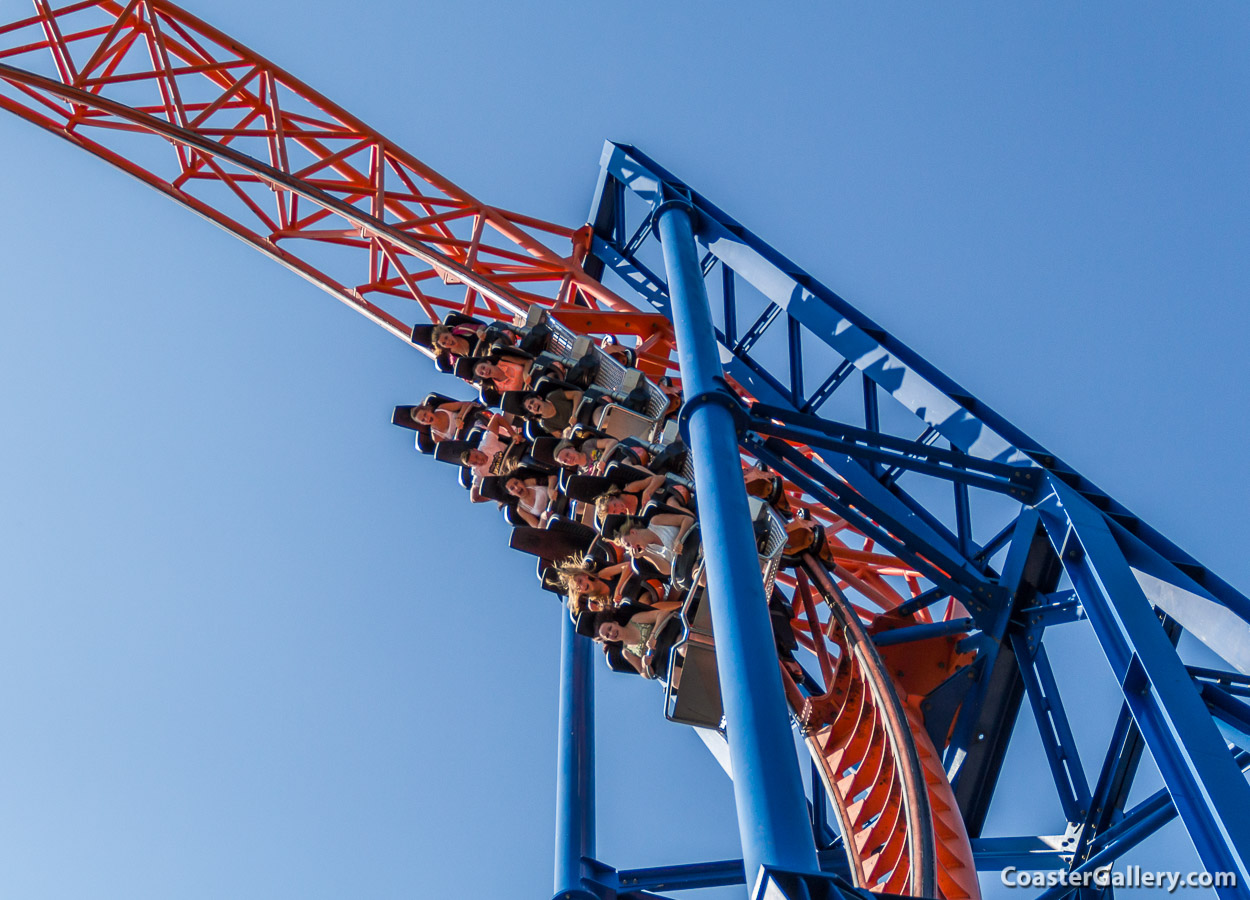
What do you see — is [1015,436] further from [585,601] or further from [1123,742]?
[585,601]

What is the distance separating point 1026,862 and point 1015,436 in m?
2.42

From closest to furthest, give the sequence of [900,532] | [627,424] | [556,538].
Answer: [900,532] → [627,424] → [556,538]

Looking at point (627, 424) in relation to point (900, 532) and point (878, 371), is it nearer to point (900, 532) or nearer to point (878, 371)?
point (878, 371)

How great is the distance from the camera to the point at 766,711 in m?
4.81

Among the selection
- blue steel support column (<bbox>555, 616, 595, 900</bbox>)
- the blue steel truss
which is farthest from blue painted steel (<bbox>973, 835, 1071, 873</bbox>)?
blue steel support column (<bbox>555, 616, 595, 900</bbox>)

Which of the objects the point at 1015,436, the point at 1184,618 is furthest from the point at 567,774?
the point at 1184,618

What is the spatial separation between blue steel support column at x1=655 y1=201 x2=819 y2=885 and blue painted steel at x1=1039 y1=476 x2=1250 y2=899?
5.42 ft

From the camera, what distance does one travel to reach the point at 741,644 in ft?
16.9

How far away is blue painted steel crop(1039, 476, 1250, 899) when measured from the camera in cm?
499

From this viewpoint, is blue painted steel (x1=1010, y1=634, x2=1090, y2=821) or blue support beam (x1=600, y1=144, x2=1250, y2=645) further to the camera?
blue painted steel (x1=1010, y1=634, x2=1090, y2=821)

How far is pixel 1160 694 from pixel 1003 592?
97.4 inches

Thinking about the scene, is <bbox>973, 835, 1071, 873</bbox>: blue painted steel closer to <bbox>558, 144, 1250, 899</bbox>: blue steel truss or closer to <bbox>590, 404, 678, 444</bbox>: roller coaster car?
<bbox>558, 144, 1250, 899</bbox>: blue steel truss

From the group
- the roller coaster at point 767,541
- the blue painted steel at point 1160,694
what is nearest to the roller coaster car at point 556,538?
the roller coaster at point 767,541

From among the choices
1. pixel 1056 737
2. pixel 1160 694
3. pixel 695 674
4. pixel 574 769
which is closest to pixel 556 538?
pixel 574 769
